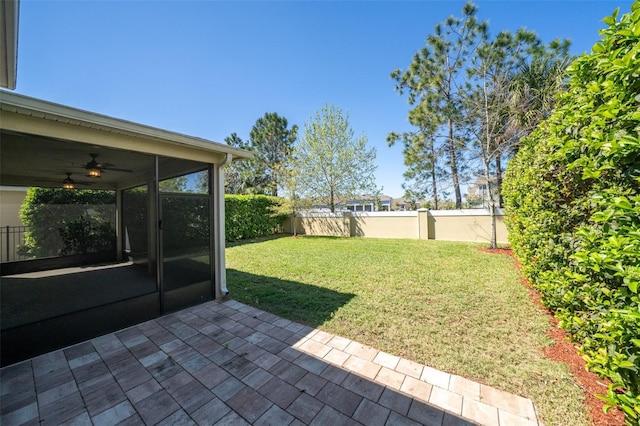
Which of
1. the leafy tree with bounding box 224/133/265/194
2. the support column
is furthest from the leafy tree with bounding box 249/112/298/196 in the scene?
the support column

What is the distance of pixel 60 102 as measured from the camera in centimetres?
247

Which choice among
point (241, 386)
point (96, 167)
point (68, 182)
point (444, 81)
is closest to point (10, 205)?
point (68, 182)

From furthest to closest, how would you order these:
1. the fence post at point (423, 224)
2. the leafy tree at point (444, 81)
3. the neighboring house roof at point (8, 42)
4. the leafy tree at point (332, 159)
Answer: the leafy tree at point (332, 159) < the fence post at point (423, 224) < the leafy tree at point (444, 81) < the neighboring house roof at point (8, 42)

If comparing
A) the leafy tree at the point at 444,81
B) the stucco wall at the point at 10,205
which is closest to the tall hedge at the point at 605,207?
the leafy tree at the point at 444,81

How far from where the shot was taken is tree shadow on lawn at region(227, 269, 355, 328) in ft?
11.4

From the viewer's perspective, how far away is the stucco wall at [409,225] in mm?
9484

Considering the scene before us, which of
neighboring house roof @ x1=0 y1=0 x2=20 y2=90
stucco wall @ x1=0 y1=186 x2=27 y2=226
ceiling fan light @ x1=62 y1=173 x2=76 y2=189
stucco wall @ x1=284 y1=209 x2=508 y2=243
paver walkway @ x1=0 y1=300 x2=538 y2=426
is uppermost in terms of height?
neighboring house roof @ x1=0 y1=0 x2=20 y2=90

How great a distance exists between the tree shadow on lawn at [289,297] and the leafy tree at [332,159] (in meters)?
8.77

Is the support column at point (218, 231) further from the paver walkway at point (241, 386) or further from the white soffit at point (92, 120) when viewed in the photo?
the paver walkway at point (241, 386)

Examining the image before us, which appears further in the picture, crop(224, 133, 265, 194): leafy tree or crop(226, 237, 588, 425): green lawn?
crop(224, 133, 265, 194): leafy tree

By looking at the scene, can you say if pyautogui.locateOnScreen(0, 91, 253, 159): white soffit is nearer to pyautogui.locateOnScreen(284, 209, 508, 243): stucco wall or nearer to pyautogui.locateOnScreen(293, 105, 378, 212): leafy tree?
pyautogui.locateOnScreen(284, 209, 508, 243): stucco wall

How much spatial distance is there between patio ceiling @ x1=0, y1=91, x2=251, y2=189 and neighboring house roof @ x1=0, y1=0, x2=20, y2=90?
35 cm

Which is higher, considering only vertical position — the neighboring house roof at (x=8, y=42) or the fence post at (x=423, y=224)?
the neighboring house roof at (x=8, y=42)

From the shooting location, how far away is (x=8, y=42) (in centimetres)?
200
